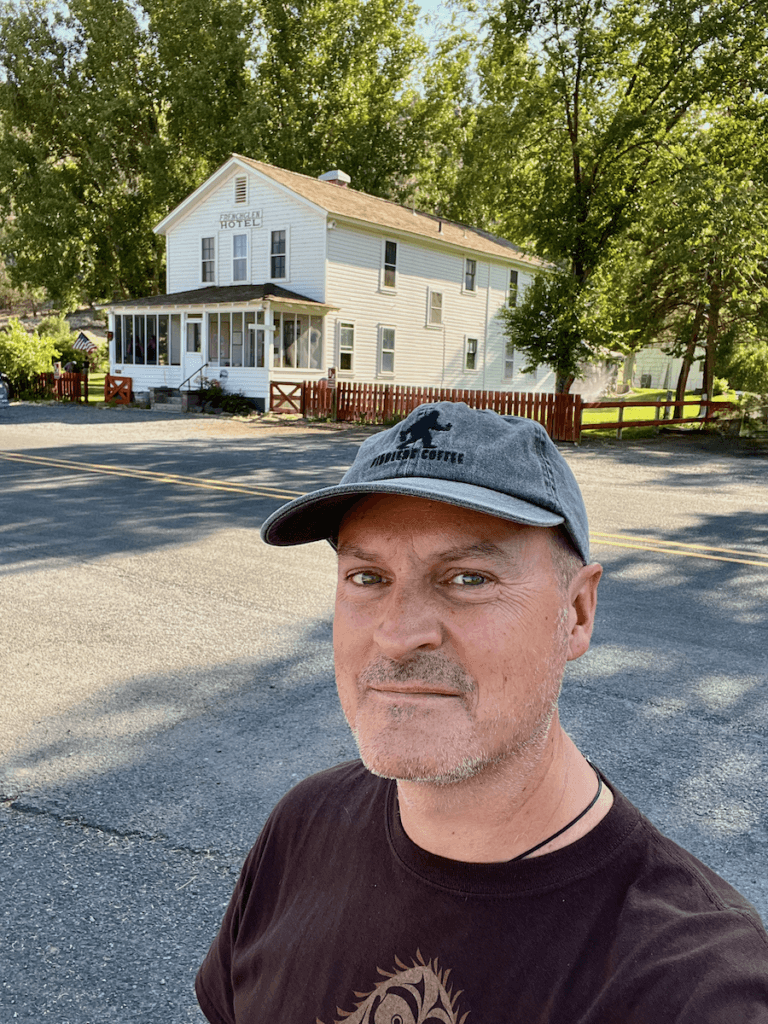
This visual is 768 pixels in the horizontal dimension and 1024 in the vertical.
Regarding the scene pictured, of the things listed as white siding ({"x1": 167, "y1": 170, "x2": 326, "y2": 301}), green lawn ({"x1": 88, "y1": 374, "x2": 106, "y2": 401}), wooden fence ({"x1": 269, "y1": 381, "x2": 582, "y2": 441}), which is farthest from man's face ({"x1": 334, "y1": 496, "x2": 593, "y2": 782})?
green lawn ({"x1": 88, "y1": 374, "x2": 106, "y2": 401})

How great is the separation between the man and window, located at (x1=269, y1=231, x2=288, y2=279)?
30170mm

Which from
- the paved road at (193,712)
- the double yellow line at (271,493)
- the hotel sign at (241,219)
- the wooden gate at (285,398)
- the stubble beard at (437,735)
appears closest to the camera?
the stubble beard at (437,735)

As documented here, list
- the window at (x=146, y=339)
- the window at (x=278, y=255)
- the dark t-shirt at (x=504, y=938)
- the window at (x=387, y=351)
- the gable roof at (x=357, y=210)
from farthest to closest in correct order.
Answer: the window at (x=387, y=351)
the window at (x=146, y=339)
the window at (x=278, y=255)
the gable roof at (x=357, y=210)
the dark t-shirt at (x=504, y=938)

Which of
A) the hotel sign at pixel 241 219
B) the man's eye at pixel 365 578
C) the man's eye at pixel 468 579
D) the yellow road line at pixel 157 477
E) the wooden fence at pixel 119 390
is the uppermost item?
the hotel sign at pixel 241 219

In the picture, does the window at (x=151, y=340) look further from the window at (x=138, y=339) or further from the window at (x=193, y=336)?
the window at (x=193, y=336)

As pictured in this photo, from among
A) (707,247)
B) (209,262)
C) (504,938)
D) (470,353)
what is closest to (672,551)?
(504,938)

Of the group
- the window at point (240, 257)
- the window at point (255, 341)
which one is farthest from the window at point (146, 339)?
the window at point (255, 341)

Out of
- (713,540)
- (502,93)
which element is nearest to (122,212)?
(502,93)

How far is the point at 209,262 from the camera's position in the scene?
32.7 meters

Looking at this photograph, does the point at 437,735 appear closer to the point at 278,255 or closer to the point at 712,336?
the point at 712,336

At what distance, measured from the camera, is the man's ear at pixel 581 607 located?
1513mm

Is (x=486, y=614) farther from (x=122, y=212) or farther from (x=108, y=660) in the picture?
(x=122, y=212)

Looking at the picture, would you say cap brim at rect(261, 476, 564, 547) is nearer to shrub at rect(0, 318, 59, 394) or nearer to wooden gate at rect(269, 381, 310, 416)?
wooden gate at rect(269, 381, 310, 416)

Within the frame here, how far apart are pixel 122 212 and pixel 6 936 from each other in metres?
44.2
